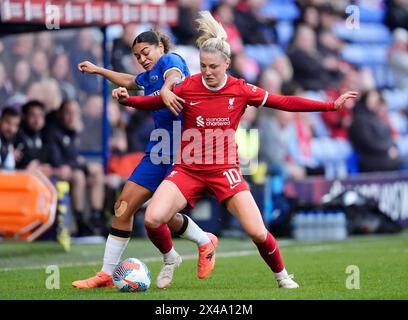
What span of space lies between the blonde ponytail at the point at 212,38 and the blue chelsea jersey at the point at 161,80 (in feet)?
1.01

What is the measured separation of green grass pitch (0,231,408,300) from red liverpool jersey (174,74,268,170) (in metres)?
1.11

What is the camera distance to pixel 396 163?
69.6 ft

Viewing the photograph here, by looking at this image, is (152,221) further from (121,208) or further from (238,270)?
(238,270)

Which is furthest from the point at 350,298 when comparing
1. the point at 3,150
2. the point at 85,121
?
the point at 85,121

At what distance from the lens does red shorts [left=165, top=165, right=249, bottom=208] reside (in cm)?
911

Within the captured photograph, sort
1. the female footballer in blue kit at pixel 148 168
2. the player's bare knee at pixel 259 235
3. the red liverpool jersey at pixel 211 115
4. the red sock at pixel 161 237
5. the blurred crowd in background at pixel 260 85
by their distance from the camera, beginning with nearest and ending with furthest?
1. the player's bare knee at pixel 259 235
2. the red liverpool jersey at pixel 211 115
3. the red sock at pixel 161 237
4. the female footballer in blue kit at pixel 148 168
5. the blurred crowd in background at pixel 260 85

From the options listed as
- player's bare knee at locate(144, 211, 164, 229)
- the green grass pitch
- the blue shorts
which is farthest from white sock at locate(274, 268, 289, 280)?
the blue shorts

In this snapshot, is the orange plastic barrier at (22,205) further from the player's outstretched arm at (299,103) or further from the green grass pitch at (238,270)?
the player's outstretched arm at (299,103)

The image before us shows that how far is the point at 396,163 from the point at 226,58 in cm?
1276

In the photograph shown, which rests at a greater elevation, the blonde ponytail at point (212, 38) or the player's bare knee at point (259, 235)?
the blonde ponytail at point (212, 38)

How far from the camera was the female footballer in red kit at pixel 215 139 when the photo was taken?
8.98 meters

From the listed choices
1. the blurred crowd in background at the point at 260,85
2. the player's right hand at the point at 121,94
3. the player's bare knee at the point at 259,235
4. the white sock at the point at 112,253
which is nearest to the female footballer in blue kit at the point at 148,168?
the white sock at the point at 112,253

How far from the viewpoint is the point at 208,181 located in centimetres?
920

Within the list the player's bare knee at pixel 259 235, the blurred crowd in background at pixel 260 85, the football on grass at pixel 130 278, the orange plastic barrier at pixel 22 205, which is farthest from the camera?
the blurred crowd in background at pixel 260 85
